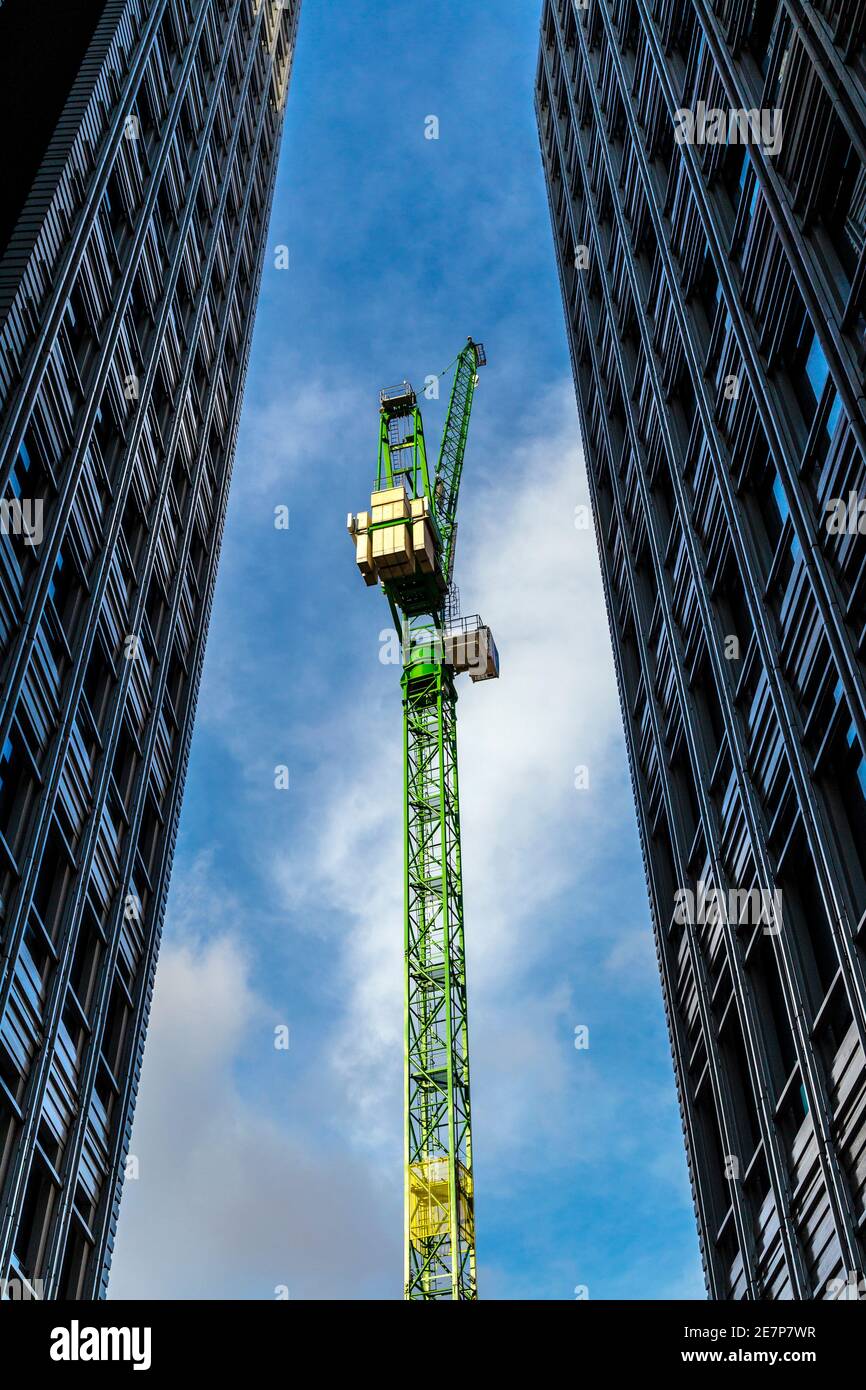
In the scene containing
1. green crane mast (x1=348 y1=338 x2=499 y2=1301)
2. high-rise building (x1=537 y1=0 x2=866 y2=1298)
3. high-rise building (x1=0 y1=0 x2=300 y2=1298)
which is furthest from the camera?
green crane mast (x1=348 y1=338 x2=499 y2=1301)

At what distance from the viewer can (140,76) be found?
3894cm

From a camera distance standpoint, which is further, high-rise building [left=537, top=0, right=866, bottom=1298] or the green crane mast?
the green crane mast

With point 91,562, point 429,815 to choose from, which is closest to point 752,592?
point 91,562

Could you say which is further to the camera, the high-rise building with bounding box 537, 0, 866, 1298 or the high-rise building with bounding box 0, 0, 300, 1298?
the high-rise building with bounding box 0, 0, 300, 1298

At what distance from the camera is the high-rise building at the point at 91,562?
27.8 metres

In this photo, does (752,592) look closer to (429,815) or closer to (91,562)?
(91,562)

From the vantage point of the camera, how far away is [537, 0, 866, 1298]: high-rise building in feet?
71.8

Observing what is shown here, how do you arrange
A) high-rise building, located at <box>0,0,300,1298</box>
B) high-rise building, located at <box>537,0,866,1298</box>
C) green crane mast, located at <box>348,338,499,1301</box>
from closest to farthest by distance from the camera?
high-rise building, located at <box>537,0,866,1298</box> → high-rise building, located at <box>0,0,300,1298</box> → green crane mast, located at <box>348,338,499,1301</box>

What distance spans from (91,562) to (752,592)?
16.1 metres

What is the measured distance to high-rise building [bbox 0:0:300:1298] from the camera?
27812mm

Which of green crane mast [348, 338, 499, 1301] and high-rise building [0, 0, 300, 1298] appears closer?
high-rise building [0, 0, 300, 1298]

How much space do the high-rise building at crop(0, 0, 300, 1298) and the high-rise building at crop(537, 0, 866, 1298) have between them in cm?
1363

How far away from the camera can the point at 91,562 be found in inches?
1323

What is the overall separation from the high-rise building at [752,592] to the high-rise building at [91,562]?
13625 mm
